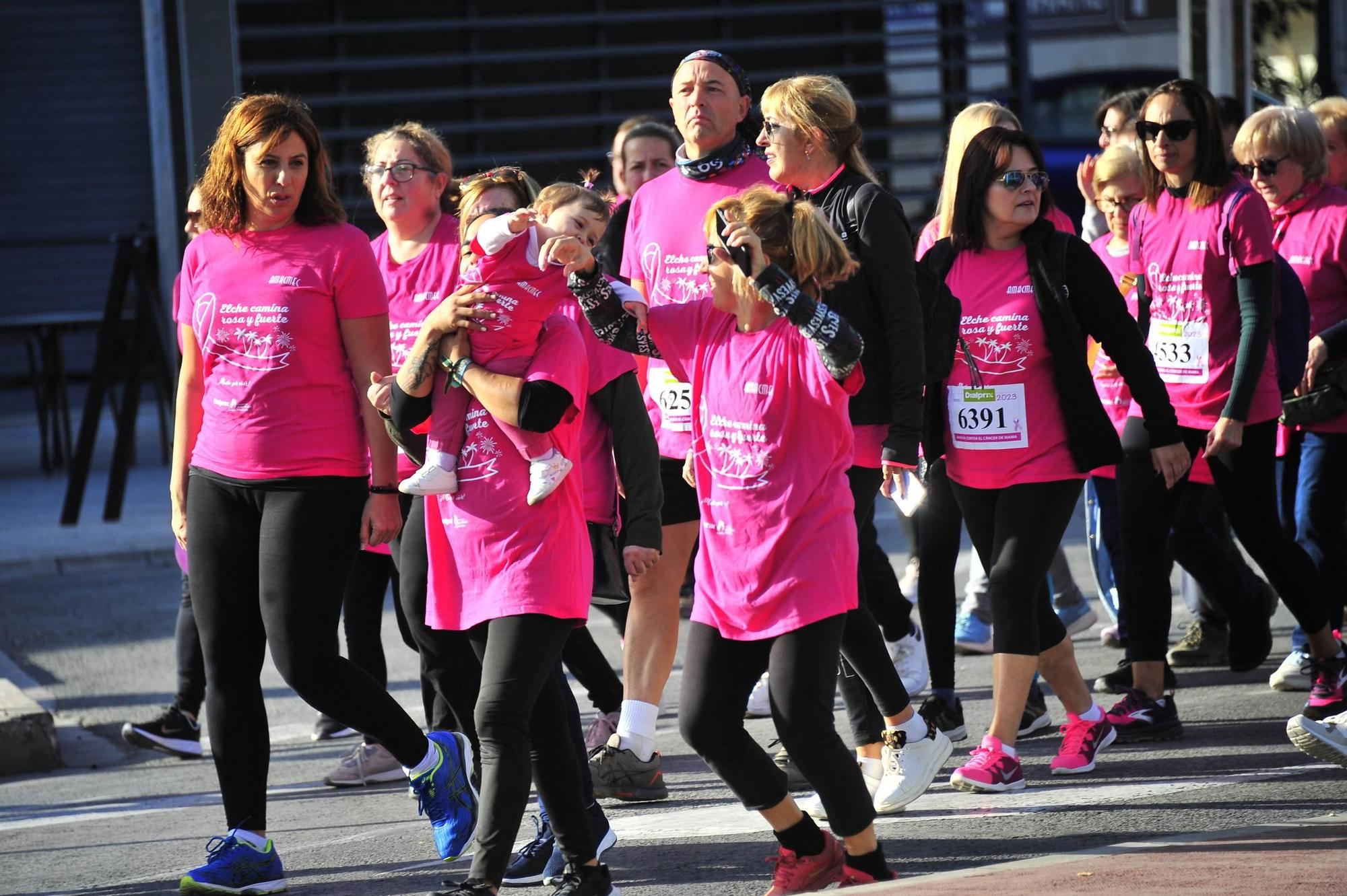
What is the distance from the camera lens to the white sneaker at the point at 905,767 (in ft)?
16.5

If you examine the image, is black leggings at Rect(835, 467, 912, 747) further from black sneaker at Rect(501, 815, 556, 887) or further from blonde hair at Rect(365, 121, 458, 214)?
blonde hair at Rect(365, 121, 458, 214)

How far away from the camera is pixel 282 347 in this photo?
4.72m

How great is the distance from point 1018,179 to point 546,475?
1.83m

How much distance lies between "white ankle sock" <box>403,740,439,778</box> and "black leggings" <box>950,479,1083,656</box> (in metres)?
1.60

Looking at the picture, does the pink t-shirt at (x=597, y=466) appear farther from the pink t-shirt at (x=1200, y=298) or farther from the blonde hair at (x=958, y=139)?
the pink t-shirt at (x=1200, y=298)

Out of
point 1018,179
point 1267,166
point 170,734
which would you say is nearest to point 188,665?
point 170,734

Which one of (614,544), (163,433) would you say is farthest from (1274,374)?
(163,433)

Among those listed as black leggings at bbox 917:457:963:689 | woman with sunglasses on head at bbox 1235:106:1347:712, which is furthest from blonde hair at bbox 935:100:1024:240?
woman with sunglasses on head at bbox 1235:106:1347:712

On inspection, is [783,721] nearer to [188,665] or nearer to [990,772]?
[990,772]

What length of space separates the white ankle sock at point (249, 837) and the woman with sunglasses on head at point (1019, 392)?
1962 millimetres

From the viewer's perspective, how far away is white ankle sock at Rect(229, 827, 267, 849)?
4707mm

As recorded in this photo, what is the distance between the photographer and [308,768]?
621 centimetres

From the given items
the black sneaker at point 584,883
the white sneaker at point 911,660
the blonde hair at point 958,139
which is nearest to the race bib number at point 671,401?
the blonde hair at point 958,139

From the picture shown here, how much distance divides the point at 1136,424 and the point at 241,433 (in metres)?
2.86
